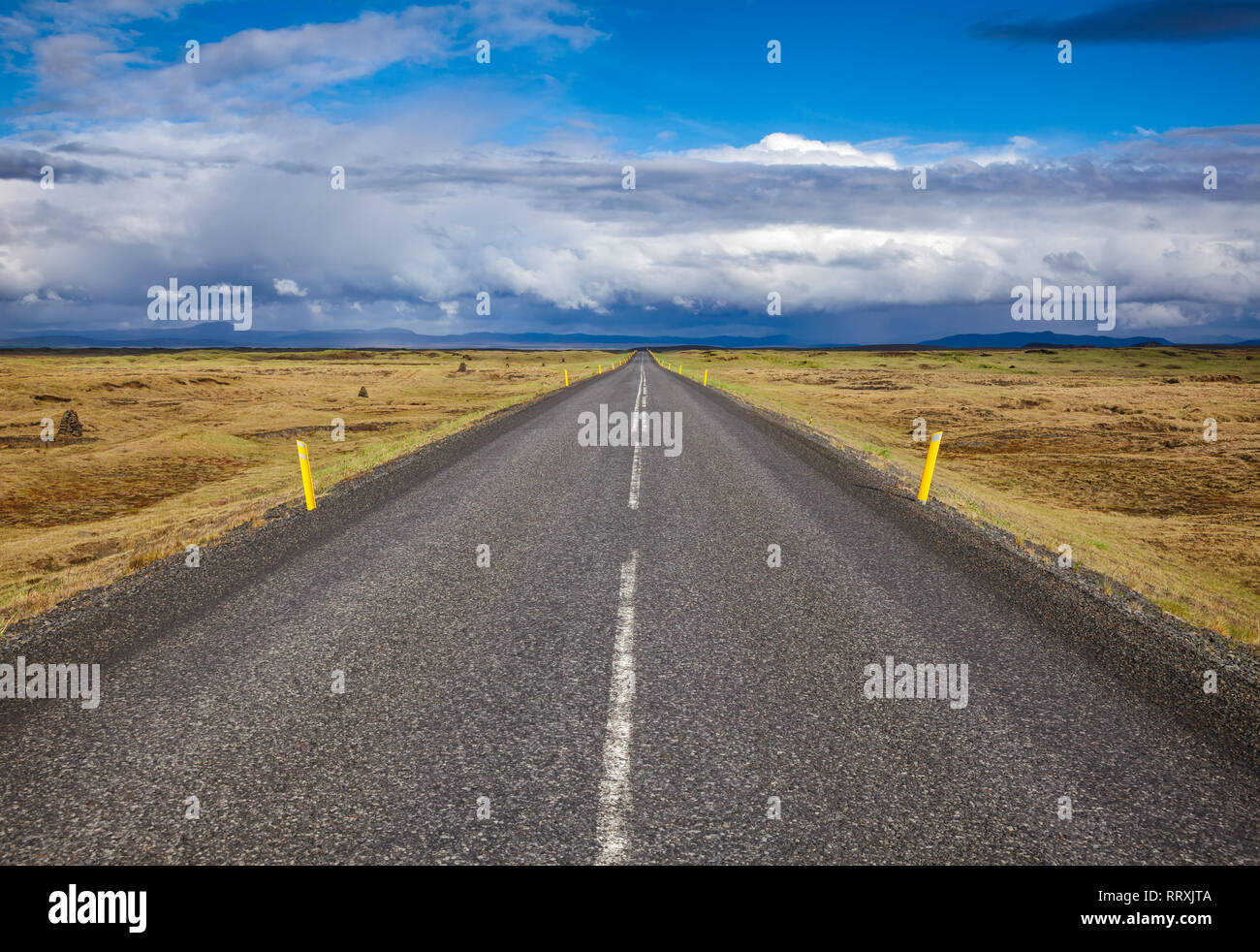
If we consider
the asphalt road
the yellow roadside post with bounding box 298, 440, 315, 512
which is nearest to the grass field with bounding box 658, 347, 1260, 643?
the asphalt road

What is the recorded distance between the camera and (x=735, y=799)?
155 inches

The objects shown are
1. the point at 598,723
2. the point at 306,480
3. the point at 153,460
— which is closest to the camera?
the point at 598,723

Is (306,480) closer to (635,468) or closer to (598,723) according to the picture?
(635,468)

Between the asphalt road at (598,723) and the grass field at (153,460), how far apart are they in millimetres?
3188

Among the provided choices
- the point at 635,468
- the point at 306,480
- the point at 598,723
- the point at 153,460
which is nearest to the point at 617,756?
the point at 598,723

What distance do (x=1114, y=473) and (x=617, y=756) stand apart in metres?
22.6

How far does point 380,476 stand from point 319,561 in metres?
6.12

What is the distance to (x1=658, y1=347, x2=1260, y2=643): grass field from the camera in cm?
1134

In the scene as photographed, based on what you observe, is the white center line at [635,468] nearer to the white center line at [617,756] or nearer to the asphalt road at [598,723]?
the asphalt road at [598,723]

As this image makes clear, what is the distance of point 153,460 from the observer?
22156 millimetres

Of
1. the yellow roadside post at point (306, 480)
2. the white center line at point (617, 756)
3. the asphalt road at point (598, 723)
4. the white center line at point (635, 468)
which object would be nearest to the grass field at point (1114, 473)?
the asphalt road at point (598, 723)

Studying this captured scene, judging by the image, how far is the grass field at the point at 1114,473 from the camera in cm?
1134
